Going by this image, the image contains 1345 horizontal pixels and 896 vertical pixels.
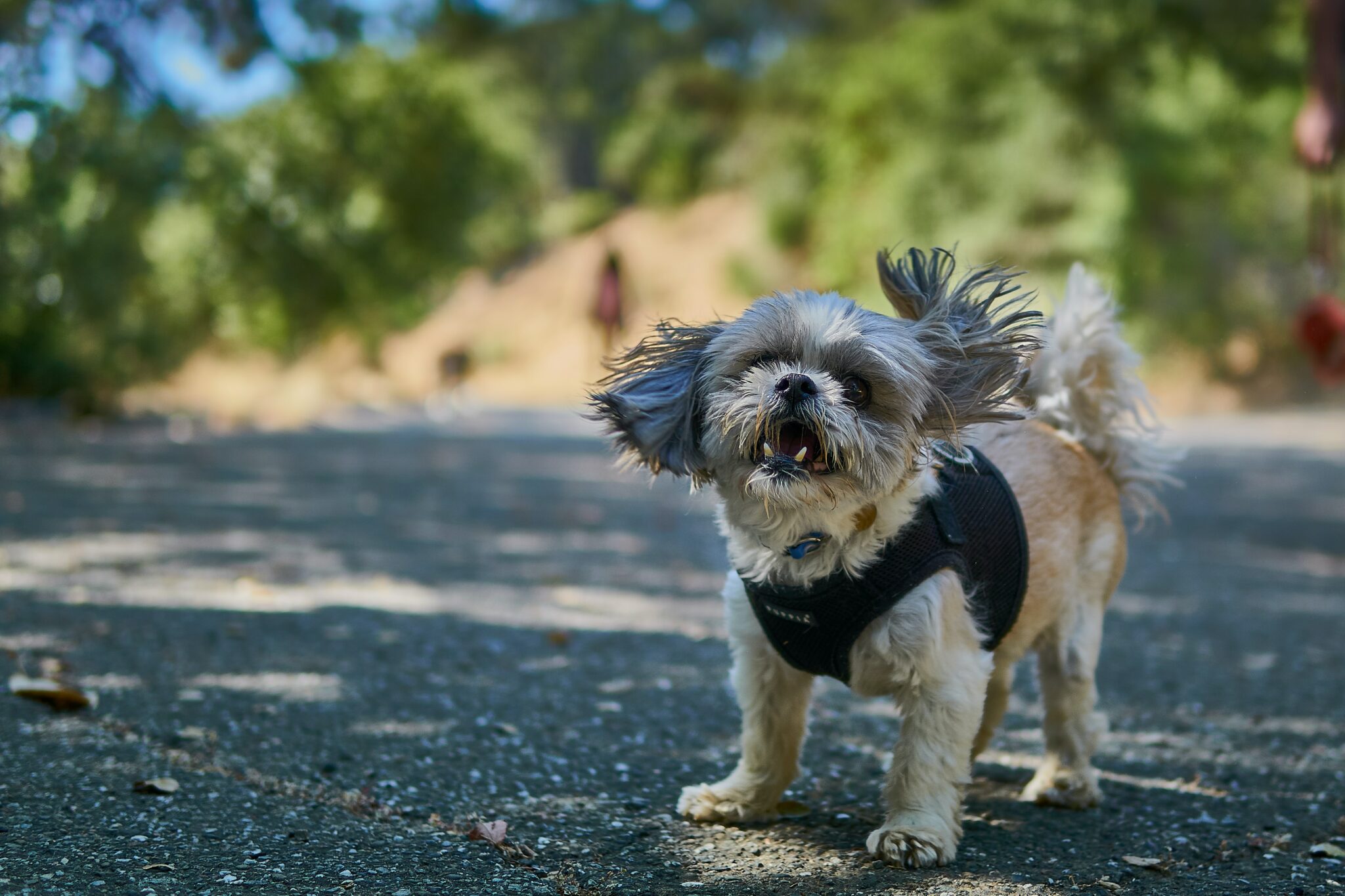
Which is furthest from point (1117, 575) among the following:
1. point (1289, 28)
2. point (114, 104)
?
point (1289, 28)

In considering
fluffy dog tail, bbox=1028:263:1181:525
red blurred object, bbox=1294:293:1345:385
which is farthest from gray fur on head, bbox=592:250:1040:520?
red blurred object, bbox=1294:293:1345:385

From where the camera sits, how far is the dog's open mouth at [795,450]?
10.3 feet

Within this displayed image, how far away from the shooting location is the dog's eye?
3.19 meters

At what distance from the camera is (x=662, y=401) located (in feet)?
11.1

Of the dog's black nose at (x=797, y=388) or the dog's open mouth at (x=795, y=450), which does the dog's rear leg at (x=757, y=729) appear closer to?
the dog's open mouth at (x=795, y=450)

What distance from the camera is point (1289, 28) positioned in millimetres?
16297

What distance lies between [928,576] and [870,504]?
0.26 meters

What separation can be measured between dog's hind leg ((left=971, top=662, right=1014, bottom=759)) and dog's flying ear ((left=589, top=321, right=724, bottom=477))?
1553 mm

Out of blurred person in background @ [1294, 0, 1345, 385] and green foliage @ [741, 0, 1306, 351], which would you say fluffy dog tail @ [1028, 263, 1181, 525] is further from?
green foliage @ [741, 0, 1306, 351]

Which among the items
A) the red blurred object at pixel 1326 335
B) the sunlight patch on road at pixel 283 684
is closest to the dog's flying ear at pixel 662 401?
the sunlight patch on road at pixel 283 684

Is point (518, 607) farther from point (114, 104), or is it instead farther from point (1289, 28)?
point (1289, 28)

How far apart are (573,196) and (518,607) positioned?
4713cm

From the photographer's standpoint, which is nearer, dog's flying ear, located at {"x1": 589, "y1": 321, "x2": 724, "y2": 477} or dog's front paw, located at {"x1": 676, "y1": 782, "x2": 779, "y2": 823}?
dog's flying ear, located at {"x1": 589, "y1": 321, "x2": 724, "y2": 477}

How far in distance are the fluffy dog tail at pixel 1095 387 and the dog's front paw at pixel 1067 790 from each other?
1.07 metres
